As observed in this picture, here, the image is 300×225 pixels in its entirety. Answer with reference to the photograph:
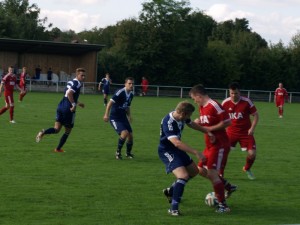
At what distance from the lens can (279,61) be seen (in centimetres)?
6431

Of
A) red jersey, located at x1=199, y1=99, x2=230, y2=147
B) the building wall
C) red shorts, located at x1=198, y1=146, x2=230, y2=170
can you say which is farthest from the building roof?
red shorts, located at x1=198, y1=146, x2=230, y2=170

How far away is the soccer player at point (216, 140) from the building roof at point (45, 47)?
42.6 m

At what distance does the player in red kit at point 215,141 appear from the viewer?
885 centimetres

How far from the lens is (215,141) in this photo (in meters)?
9.13

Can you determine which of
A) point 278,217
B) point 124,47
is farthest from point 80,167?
point 124,47

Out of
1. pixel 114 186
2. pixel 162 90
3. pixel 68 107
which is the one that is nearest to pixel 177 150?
pixel 114 186

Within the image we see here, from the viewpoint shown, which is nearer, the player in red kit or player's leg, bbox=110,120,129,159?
the player in red kit

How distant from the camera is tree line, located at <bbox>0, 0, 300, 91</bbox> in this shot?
58.4 metres

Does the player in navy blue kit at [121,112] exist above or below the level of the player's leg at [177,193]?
above

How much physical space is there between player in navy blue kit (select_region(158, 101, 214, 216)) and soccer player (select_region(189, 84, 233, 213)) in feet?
0.77

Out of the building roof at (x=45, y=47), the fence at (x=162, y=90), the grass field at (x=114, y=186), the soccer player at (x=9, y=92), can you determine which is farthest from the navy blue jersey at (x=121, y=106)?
the building roof at (x=45, y=47)

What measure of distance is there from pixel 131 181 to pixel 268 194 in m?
2.36

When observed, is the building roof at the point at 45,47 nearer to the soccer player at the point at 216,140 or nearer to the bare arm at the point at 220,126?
the soccer player at the point at 216,140

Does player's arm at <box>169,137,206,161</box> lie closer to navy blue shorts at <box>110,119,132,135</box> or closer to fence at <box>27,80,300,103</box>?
navy blue shorts at <box>110,119,132,135</box>
